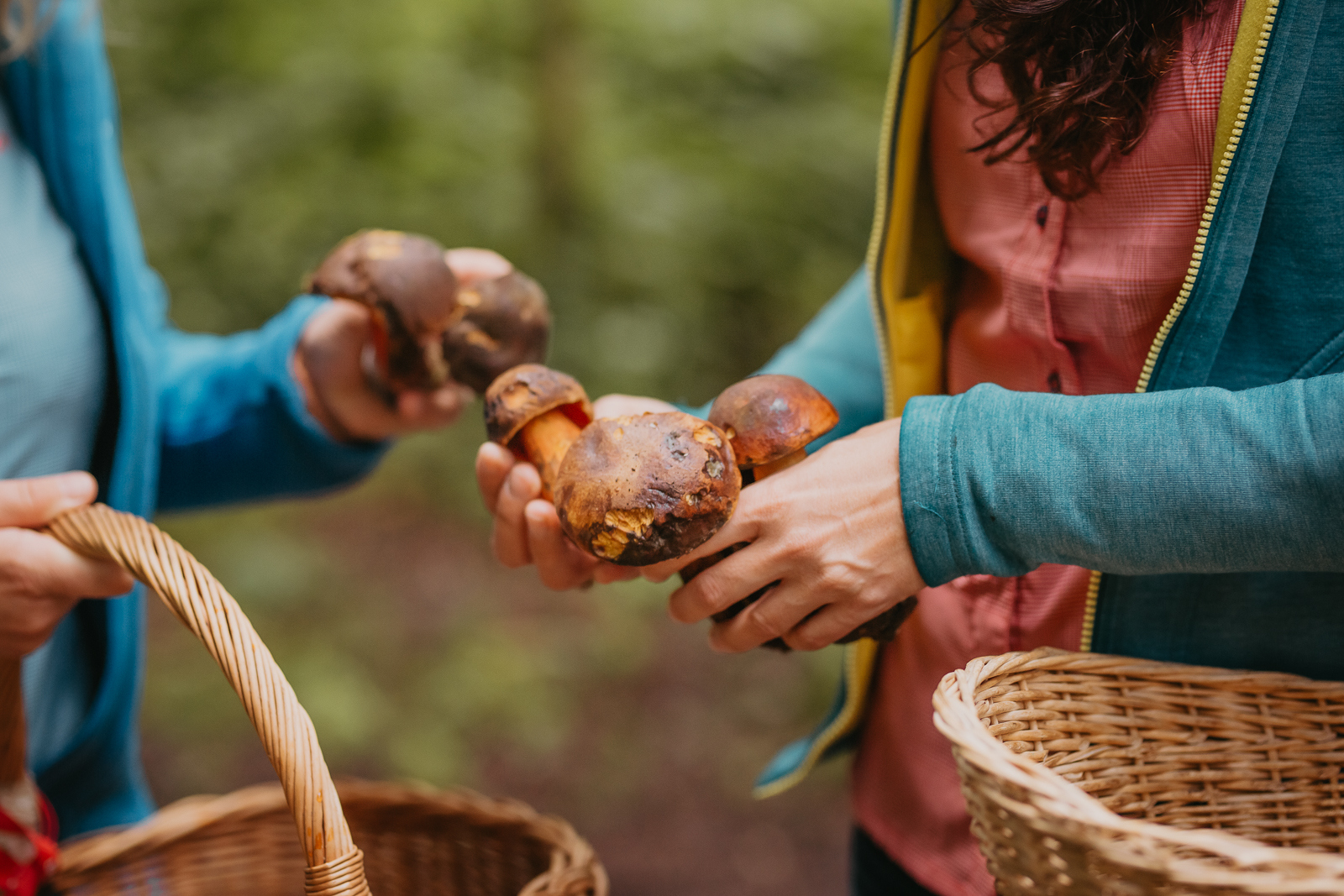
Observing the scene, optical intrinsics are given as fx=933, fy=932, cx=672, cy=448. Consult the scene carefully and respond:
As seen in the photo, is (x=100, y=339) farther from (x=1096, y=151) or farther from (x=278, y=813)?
(x=1096, y=151)

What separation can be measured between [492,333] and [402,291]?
0.17m

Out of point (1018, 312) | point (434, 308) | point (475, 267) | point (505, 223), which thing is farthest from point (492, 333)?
point (505, 223)

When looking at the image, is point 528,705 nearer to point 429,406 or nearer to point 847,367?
point 429,406

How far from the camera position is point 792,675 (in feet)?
11.5

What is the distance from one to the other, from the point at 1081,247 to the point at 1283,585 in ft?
1.41

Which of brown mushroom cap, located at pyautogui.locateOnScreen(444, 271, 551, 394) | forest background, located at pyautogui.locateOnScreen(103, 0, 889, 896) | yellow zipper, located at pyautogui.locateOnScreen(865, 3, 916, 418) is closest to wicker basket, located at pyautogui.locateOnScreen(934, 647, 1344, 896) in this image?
yellow zipper, located at pyautogui.locateOnScreen(865, 3, 916, 418)

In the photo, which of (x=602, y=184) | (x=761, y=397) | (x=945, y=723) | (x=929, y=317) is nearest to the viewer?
(x=945, y=723)

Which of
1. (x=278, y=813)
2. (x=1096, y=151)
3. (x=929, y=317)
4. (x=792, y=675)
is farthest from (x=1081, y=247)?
(x=792, y=675)

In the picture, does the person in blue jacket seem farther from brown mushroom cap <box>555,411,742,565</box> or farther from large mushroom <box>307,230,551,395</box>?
brown mushroom cap <box>555,411,742,565</box>

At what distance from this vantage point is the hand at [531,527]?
1161 mm

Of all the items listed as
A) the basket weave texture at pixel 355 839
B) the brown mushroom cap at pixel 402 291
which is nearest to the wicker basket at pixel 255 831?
the basket weave texture at pixel 355 839

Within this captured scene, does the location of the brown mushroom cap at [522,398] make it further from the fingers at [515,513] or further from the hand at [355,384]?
the hand at [355,384]

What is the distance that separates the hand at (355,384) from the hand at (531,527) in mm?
474

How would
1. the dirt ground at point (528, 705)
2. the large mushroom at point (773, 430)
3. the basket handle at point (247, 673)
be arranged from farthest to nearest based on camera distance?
1. the dirt ground at point (528, 705)
2. the large mushroom at point (773, 430)
3. the basket handle at point (247, 673)
